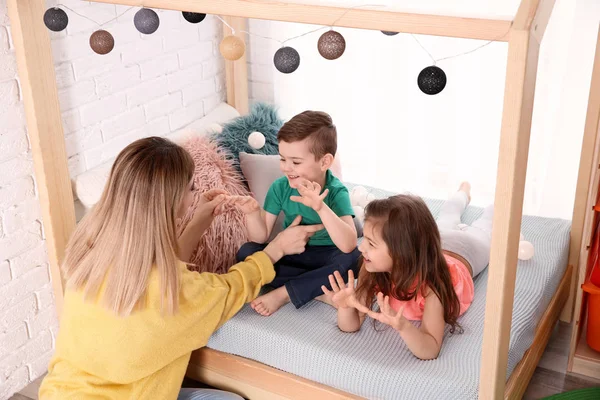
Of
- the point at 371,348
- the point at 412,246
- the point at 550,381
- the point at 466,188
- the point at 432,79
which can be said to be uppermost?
the point at 432,79

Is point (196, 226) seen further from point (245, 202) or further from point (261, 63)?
point (261, 63)

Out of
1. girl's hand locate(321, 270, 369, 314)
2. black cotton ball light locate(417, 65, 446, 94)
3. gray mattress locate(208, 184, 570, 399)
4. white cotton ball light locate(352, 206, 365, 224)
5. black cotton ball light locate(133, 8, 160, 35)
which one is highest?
black cotton ball light locate(133, 8, 160, 35)

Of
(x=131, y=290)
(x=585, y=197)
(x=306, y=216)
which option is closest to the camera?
(x=131, y=290)

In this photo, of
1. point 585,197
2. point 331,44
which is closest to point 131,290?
point 331,44

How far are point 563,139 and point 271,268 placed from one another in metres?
1.03

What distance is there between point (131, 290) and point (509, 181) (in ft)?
2.41

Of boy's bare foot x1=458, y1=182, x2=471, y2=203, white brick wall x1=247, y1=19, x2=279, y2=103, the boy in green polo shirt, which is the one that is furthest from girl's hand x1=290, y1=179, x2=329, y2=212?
white brick wall x1=247, y1=19, x2=279, y2=103

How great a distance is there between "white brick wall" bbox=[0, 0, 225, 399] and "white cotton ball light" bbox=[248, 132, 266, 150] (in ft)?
0.88

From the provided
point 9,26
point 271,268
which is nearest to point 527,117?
point 271,268

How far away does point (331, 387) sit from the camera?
1475 mm

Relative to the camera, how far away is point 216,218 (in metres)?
1.84

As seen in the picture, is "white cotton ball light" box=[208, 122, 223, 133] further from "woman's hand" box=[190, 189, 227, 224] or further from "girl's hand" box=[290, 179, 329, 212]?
"girl's hand" box=[290, 179, 329, 212]

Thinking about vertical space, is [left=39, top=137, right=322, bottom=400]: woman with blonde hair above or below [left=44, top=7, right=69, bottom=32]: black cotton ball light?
below

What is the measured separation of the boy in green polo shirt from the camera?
5.33 feet
